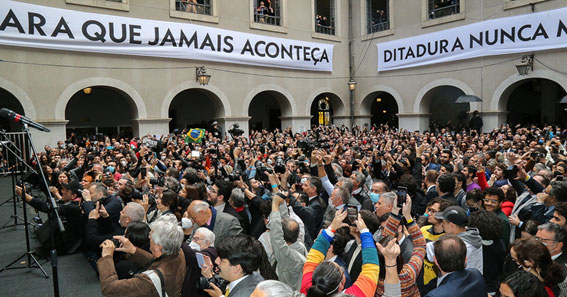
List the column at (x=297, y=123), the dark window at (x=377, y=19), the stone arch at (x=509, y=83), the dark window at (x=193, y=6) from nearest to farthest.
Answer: the stone arch at (x=509, y=83) < the dark window at (x=193, y=6) < the column at (x=297, y=123) < the dark window at (x=377, y=19)

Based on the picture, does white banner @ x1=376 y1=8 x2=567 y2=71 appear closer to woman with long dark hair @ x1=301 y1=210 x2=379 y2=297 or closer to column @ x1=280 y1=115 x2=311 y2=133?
column @ x1=280 y1=115 x2=311 y2=133

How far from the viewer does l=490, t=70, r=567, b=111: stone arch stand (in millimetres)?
15631

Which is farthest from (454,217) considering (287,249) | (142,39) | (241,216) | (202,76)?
(142,39)

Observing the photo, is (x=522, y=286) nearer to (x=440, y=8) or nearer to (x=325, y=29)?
(x=440, y=8)

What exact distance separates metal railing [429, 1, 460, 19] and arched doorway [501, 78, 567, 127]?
5672mm

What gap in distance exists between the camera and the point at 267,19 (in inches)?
760

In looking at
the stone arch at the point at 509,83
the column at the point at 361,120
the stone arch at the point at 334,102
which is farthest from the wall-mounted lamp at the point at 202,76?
the stone arch at the point at 509,83

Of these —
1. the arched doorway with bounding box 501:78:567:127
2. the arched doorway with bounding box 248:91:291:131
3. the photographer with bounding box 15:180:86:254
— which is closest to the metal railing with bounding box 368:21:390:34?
the arched doorway with bounding box 248:91:291:131

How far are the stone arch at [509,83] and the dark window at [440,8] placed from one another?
4.33 meters

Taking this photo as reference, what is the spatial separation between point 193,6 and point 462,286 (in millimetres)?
16785

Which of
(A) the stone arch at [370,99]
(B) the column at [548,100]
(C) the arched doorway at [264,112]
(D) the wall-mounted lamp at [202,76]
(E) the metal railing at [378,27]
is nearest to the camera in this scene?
(D) the wall-mounted lamp at [202,76]

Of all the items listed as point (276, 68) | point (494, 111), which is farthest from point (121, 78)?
point (494, 111)

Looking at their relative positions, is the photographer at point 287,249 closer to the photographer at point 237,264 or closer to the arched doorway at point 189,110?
the photographer at point 237,264

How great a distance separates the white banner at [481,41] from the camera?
15250mm
